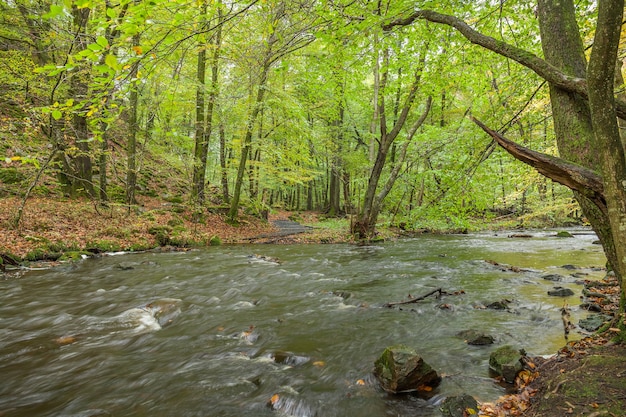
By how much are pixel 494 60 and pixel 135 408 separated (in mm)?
9369

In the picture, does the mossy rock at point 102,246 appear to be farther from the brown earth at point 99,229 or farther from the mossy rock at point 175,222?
the mossy rock at point 175,222

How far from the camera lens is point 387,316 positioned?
227 inches

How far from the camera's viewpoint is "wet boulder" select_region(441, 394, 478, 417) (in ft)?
9.67

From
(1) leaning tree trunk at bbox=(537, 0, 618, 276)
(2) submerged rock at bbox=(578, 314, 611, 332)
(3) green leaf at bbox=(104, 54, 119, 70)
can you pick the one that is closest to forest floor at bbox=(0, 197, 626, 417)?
(2) submerged rock at bbox=(578, 314, 611, 332)

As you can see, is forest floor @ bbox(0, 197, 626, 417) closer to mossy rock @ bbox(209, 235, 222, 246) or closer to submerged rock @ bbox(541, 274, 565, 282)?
mossy rock @ bbox(209, 235, 222, 246)

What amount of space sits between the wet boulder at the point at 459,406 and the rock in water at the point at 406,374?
0.34 m

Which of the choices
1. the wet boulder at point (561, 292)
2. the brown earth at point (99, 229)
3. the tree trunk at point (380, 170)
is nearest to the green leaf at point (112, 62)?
the wet boulder at point (561, 292)

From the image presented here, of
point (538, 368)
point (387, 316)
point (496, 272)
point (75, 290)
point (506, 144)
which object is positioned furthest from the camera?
point (496, 272)

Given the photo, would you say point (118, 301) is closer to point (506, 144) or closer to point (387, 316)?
point (387, 316)

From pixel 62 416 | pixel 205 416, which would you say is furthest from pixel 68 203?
pixel 205 416

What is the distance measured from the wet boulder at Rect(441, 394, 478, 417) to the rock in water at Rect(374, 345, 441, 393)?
1.10 feet

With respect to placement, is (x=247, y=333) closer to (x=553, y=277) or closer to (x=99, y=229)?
(x=553, y=277)

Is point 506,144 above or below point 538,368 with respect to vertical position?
above

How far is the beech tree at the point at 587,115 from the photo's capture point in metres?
2.74
